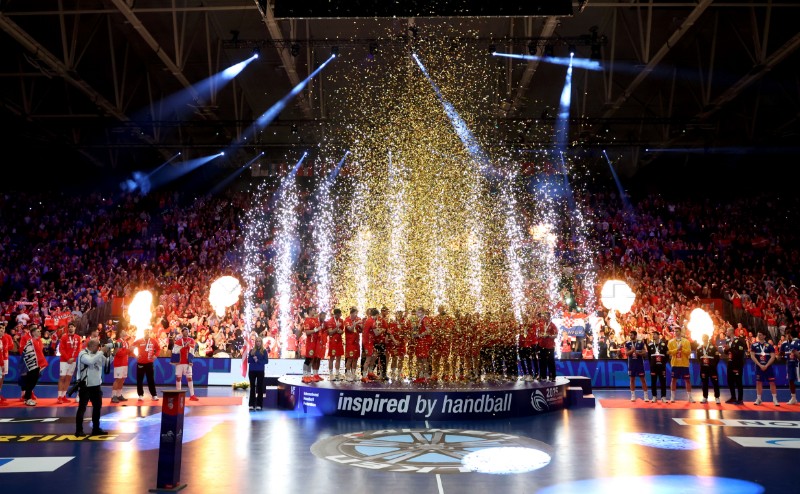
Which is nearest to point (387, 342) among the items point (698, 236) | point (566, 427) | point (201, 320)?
point (566, 427)

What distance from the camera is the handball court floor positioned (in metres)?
7.74

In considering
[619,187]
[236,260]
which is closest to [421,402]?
[236,260]

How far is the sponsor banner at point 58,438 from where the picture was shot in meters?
10.5

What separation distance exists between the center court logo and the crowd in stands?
7.72m

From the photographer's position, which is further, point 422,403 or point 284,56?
point 284,56

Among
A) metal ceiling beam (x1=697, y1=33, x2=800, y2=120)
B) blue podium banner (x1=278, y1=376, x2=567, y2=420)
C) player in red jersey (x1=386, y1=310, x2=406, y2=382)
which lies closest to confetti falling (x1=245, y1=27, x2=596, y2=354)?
player in red jersey (x1=386, y1=310, x2=406, y2=382)

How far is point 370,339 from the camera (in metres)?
14.7

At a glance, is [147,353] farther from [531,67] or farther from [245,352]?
[531,67]

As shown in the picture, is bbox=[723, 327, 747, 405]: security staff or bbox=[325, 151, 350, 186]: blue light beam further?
bbox=[325, 151, 350, 186]: blue light beam

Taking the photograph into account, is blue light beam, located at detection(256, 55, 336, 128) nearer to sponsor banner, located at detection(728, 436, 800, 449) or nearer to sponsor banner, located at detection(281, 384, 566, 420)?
sponsor banner, located at detection(281, 384, 566, 420)

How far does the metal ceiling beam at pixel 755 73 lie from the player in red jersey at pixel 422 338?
13.7 metres

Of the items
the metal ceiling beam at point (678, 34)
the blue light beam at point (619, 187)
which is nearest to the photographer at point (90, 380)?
the metal ceiling beam at point (678, 34)

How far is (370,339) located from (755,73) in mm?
15183

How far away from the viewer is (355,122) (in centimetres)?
2705
